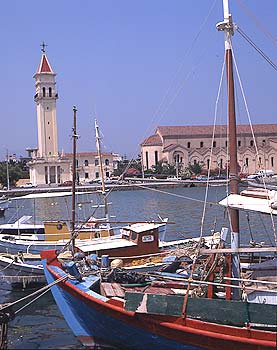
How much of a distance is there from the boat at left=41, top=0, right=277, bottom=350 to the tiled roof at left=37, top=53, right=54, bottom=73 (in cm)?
10564

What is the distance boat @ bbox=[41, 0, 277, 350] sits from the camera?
9.88 meters

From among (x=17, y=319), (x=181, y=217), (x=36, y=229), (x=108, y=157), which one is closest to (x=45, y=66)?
(x=108, y=157)

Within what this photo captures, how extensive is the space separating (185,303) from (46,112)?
104562mm

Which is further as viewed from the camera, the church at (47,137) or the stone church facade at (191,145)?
the stone church facade at (191,145)

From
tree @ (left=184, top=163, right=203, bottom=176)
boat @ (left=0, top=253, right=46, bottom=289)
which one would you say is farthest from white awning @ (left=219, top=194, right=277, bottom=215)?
tree @ (left=184, top=163, right=203, bottom=176)

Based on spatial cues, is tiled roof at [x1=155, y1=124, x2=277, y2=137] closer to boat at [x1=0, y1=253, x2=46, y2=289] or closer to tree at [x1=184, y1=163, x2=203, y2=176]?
tree at [x1=184, y1=163, x2=203, y2=176]

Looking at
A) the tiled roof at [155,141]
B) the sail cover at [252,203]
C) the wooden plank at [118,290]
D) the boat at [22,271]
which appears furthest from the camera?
the tiled roof at [155,141]

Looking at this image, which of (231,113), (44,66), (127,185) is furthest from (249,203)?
(44,66)

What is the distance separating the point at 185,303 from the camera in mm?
10125

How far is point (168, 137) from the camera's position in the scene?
129 metres

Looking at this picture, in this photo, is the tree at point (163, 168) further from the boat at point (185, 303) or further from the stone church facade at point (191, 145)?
the boat at point (185, 303)

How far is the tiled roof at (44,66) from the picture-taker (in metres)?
115

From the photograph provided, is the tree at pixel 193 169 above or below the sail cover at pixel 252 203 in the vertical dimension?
above

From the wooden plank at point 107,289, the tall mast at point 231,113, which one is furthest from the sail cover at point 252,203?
the wooden plank at point 107,289
